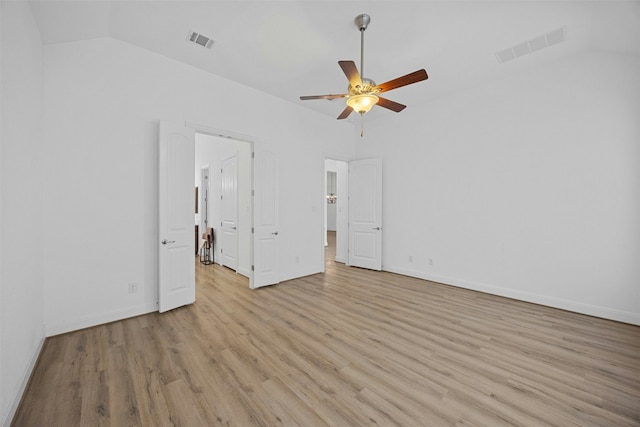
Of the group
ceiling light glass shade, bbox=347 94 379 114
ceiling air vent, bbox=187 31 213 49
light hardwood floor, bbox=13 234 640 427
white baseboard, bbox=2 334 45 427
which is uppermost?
ceiling air vent, bbox=187 31 213 49

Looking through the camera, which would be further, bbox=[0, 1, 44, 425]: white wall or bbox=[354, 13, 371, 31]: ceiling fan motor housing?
bbox=[354, 13, 371, 31]: ceiling fan motor housing

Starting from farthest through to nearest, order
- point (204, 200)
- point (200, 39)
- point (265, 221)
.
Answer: point (204, 200), point (265, 221), point (200, 39)

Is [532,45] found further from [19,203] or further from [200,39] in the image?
[19,203]

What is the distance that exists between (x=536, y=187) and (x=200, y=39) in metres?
4.82

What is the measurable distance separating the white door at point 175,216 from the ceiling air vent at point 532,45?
13.9ft

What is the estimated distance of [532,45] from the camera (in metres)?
3.16

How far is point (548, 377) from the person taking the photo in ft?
6.76

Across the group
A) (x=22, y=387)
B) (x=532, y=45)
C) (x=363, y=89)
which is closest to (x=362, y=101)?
(x=363, y=89)

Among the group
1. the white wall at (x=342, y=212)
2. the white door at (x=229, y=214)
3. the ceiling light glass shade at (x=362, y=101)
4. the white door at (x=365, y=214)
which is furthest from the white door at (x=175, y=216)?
the white wall at (x=342, y=212)

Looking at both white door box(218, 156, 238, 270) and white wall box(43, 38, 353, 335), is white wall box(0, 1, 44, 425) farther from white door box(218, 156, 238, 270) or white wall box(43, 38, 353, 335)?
white door box(218, 156, 238, 270)

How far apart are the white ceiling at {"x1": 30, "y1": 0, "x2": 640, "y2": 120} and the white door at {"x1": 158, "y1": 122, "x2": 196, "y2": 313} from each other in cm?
107

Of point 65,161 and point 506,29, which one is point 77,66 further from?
point 506,29

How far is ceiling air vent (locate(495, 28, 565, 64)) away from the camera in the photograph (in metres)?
2.98

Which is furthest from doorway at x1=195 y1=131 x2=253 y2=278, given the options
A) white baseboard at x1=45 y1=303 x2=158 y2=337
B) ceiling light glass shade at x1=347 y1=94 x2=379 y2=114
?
ceiling light glass shade at x1=347 y1=94 x2=379 y2=114
